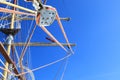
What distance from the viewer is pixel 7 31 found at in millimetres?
20172

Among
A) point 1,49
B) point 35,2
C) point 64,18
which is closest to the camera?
point 35,2

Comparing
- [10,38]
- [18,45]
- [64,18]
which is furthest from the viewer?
[64,18]

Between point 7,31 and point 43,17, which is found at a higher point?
point 43,17

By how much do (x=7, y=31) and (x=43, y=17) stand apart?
45.7 feet

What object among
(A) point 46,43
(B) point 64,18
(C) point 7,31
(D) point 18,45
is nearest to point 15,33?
(C) point 7,31

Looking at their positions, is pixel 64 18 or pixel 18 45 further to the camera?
pixel 64 18

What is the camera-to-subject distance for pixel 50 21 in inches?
260

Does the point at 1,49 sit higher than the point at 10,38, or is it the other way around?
the point at 1,49

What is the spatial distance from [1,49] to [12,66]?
3.49 meters

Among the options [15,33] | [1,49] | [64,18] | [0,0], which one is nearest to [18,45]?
[15,33]

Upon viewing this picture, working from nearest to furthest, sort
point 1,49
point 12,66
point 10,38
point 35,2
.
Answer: point 35,2
point 1,49
point 12,66
point 10,38

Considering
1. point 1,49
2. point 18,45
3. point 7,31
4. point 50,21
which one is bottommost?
point 18,45

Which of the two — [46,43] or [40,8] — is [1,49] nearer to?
[40,8]

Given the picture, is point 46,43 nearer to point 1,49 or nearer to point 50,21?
point 1,49
